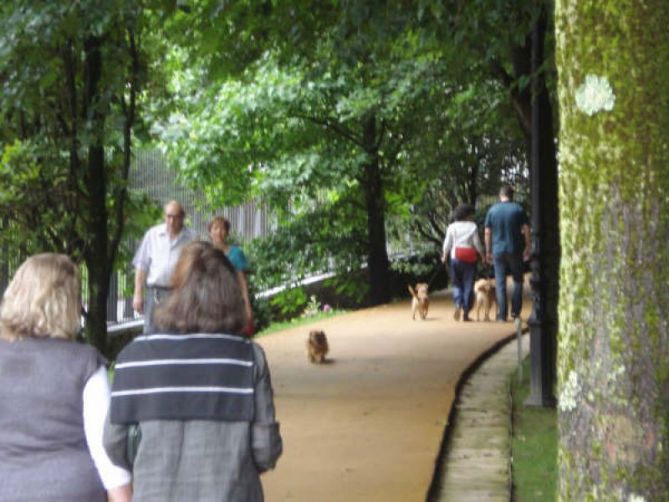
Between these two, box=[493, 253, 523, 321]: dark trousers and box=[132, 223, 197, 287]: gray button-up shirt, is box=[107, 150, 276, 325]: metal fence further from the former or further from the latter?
box=[132, 223, 197, 287]: gray button-up shirt

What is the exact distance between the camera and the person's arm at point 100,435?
494cm

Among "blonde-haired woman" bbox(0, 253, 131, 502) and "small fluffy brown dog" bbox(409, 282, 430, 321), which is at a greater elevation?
"blonde-haired woman" bbox(0, 253, 131, 502)

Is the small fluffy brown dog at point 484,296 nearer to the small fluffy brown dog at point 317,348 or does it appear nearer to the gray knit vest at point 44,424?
the small fluffy brown dog at point 317,348

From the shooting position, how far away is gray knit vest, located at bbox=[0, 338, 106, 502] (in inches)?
192

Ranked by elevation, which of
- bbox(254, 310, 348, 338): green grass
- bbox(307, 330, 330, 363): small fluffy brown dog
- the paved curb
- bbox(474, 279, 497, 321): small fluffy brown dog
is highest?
bbox(474, 279, 497, 321): small fluffy brown dog

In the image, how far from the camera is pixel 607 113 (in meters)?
4.45

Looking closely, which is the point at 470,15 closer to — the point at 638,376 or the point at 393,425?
the point at 393,425

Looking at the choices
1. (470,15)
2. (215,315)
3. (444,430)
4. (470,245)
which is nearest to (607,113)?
(215,315)

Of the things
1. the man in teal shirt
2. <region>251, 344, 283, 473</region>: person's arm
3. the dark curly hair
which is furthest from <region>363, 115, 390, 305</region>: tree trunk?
<region>251, 344, 283, 473</region>: person's arm

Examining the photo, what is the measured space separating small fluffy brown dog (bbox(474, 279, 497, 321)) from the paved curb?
451 cm

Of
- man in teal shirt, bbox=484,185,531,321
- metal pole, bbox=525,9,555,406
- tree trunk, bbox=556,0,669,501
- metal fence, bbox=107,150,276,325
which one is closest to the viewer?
tree trunk, bbox=556,0,669,501

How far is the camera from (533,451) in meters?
9.84

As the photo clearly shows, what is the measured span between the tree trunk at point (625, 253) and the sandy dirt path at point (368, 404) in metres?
3.79

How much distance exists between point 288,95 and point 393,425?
1197 cm
